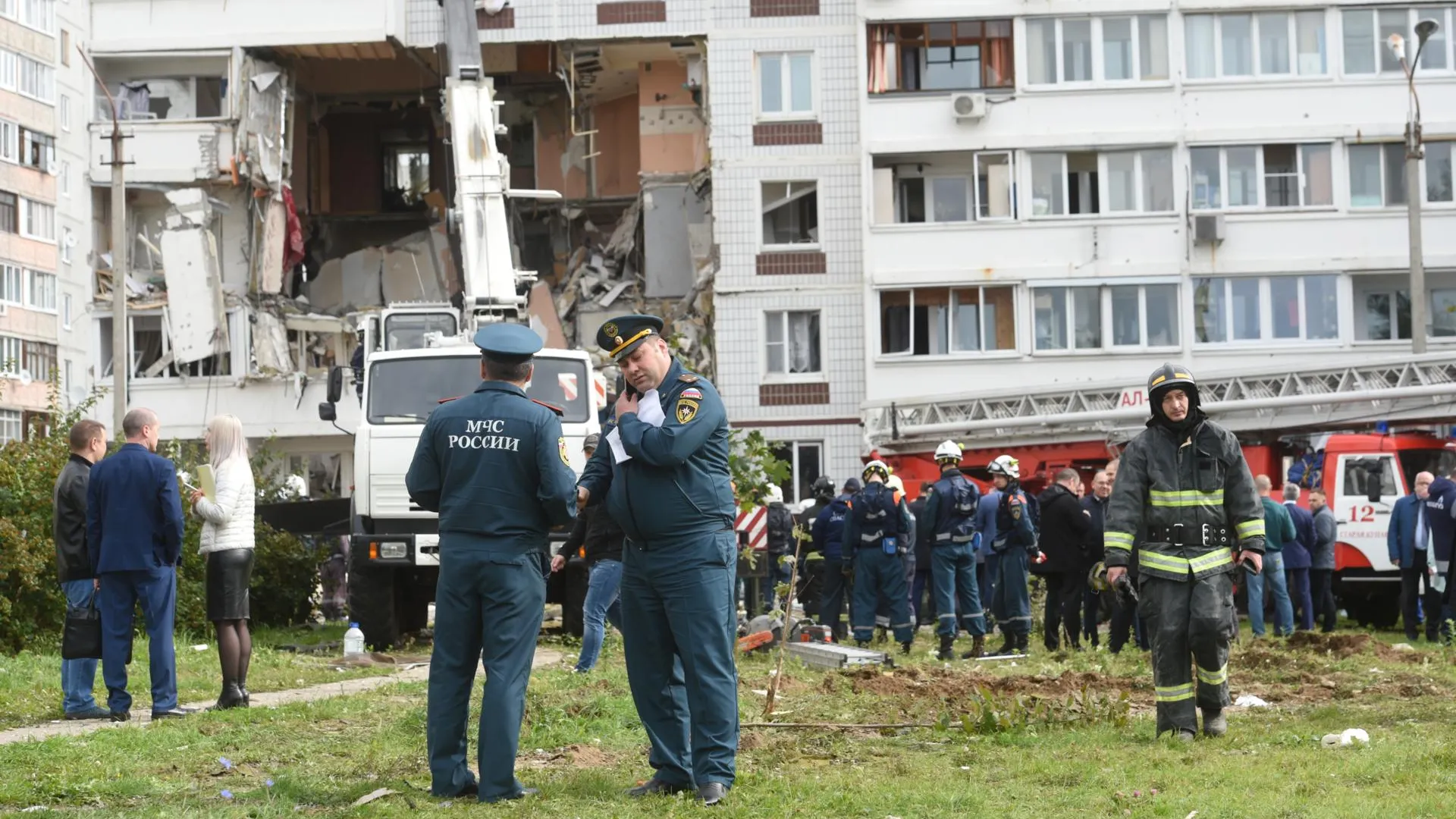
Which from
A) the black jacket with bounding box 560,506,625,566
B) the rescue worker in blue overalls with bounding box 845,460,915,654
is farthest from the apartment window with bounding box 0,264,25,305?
the black jacket with bounding box 560,506,625,566

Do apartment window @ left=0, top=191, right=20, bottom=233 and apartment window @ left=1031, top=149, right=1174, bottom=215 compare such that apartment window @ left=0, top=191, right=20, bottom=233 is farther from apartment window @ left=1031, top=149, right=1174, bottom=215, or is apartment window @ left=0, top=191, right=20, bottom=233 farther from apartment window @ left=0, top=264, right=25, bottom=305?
apartment window @ left=1031, top=149, right=1174, bottom=215

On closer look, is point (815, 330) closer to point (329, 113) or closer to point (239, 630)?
point (329, 113)

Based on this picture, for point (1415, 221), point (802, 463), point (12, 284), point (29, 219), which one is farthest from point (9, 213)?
point (1415, 221)

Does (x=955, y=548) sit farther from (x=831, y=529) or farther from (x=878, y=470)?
(x=831, y=529)

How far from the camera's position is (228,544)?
11383mm

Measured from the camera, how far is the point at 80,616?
11562 mm

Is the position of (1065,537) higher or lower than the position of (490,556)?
lower

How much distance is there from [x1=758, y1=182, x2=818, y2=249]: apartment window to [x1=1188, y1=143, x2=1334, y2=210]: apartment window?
24.4 feet

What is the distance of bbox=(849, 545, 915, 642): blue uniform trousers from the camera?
1767cm

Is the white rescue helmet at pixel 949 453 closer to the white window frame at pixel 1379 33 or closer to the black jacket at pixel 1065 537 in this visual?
the black jacket at pixel 1065 537

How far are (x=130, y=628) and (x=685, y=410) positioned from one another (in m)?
5.26

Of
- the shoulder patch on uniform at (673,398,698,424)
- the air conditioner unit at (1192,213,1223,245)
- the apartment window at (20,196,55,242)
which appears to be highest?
the apartment window at (20,196,55,242)

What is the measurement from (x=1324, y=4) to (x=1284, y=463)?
13.5 m

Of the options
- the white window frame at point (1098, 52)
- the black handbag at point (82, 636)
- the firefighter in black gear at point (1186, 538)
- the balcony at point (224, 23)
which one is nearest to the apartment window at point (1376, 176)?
the white window frame at point (1098, 52)
